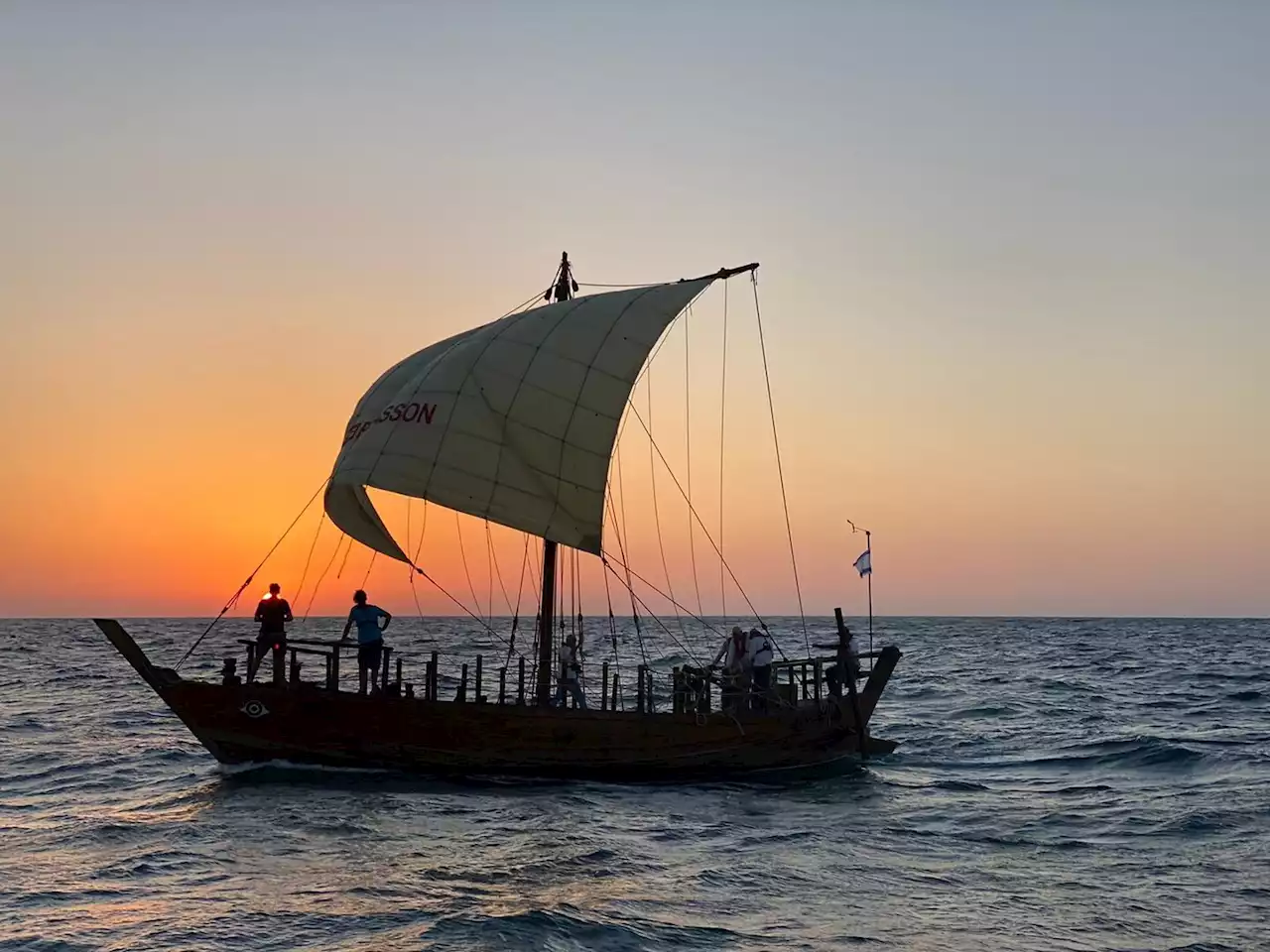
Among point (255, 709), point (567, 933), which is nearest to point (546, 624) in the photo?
point (255, 709)

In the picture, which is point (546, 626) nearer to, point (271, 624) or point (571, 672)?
point (571, 672)

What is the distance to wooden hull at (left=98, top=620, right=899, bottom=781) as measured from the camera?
70.9ft

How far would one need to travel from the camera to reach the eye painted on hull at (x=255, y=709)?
71.6ft

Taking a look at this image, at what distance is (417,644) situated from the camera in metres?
106

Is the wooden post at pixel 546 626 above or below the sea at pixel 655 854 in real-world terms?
above

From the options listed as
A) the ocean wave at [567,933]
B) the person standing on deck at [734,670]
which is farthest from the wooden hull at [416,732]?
the ocean wave at [567,933]

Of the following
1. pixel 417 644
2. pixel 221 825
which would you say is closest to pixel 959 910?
pixel 221 825

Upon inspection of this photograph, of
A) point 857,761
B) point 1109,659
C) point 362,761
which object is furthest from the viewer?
point 1109,659

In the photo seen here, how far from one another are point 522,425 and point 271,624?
19.1 ft

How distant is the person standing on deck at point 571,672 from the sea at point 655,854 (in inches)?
70.5

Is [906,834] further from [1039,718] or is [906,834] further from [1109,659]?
[1109,659]

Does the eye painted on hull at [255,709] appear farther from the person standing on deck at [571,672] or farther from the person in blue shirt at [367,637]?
the person standing on deck at [571,672]

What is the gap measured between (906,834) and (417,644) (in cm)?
9074

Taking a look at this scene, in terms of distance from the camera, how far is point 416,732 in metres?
21.6
